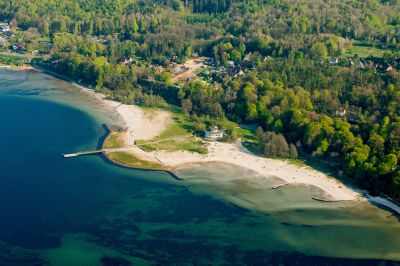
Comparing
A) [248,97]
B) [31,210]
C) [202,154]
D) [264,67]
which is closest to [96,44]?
[264,67]

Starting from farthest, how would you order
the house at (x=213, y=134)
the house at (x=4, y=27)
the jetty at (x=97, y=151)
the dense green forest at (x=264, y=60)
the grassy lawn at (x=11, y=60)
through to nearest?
the house at (x=4, y=27)
the grassy lawn at (x=11, y=60)
the house at (x=213, y=134)
the dense green forest at (x=264, y=60)
the jetty at (x=97, y=151)

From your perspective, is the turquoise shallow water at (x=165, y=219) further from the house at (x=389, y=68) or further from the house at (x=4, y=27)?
the house at (x=4, y=27)

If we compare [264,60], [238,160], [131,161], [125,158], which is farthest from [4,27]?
[238,160]

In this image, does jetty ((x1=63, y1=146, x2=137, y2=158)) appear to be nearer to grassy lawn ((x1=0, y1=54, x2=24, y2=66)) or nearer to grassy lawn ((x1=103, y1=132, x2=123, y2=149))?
grassy lawn ((x1=103, y1=132, x2=123, y2=149))

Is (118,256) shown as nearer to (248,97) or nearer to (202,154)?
(202,154)

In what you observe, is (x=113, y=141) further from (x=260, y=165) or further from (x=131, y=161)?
(x=260, y=165)

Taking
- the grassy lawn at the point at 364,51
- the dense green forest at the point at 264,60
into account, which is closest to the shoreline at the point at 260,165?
the dense green forest at the point at 264,60
